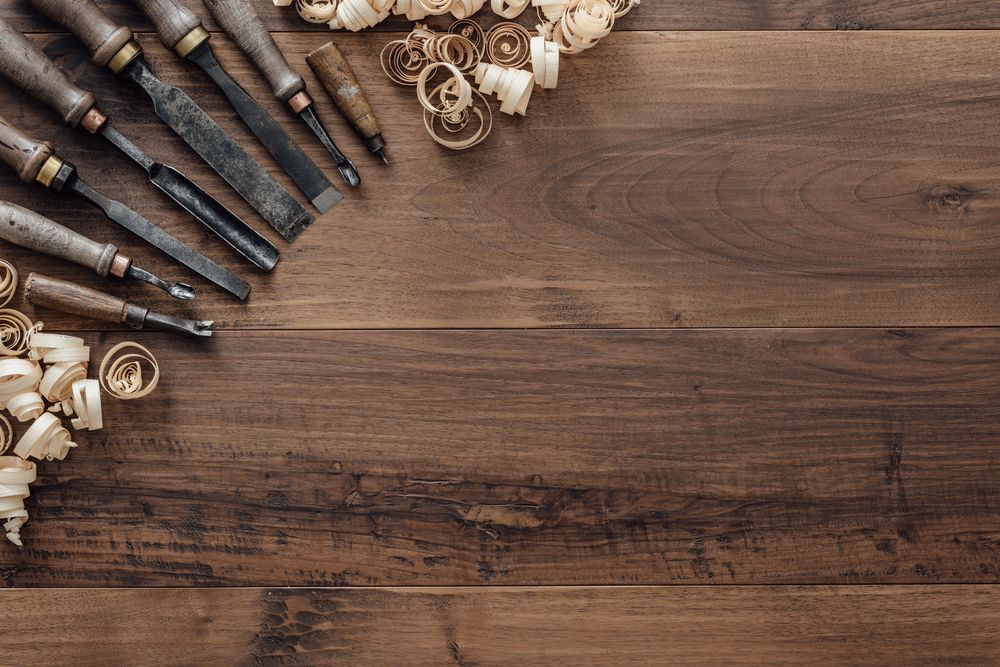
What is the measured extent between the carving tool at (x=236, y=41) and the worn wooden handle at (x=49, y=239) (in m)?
0.25

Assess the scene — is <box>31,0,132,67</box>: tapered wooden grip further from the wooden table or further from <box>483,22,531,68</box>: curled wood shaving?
<box>483,22,531,68</box>: curled wood shaving

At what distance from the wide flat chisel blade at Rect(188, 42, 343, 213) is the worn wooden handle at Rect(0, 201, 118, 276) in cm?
22

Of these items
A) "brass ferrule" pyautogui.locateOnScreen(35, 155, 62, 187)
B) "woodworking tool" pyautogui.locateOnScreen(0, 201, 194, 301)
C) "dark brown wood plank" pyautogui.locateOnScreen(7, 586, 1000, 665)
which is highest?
"brass ferrule" pyautogui.locateOnScreen(35, 155, 62, 187)

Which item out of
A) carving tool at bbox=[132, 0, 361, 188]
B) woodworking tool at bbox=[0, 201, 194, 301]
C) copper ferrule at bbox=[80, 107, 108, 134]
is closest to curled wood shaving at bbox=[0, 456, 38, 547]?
woodworking tool at bbox=[0, 201, 194, 301]

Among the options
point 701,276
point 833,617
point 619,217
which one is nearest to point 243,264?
point 619,217

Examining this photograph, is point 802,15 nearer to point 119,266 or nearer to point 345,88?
point 345,88

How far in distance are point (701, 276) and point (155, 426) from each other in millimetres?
720

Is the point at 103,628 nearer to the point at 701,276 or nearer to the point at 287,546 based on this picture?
the point at 287,546

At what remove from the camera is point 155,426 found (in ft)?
3.29

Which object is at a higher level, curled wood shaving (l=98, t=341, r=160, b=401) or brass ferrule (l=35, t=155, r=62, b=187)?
brass ferrule (l=35, t=155, r=62, b=187)

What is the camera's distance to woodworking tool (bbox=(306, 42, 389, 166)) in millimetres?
980

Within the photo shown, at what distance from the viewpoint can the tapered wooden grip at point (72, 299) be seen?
95 cm

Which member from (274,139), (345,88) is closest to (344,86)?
(345,88)

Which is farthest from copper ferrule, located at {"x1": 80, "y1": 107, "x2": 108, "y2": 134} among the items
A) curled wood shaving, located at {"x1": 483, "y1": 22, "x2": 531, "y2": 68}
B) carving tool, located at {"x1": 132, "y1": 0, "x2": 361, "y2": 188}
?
curled wood shaving, located at {"x1": 483, "y1": 22, "x2": 531, "y2": 68}
